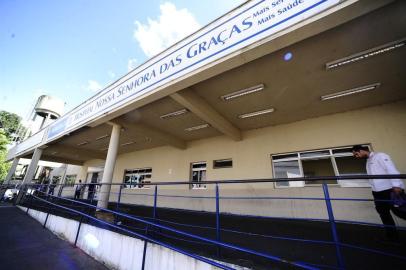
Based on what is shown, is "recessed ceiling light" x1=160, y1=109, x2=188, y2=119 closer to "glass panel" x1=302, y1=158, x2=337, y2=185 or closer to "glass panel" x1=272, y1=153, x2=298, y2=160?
"glass panel" x1=272, y1=153, x2=298, y2=160

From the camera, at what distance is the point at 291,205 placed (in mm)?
5227

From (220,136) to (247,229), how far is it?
3966 mm

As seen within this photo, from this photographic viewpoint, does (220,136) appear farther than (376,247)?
Yes

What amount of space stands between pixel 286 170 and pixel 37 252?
6248 mm

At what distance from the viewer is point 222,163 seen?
23.4 ft

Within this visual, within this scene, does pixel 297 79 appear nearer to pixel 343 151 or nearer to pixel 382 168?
pixel 382 168

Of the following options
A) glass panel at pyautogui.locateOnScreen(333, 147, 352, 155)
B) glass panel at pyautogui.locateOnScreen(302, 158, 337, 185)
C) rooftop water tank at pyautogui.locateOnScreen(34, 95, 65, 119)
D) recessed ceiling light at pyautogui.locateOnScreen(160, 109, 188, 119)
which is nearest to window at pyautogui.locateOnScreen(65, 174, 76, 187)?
rooftop water tank at pyautogui.locateOnScreen(34, 95, 65, 119)

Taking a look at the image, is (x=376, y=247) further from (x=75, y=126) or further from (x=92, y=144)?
(x=92, y=144)

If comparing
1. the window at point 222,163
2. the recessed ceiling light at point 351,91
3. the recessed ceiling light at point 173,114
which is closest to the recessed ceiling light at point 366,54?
the recessed ceiling light at point 351,91

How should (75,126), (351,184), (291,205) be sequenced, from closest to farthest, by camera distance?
(351,184) → (291,205) → (75,126)

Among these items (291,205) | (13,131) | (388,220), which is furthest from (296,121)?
(13,131)

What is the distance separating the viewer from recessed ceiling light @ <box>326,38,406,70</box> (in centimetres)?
305

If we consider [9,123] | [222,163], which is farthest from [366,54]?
[9,123]

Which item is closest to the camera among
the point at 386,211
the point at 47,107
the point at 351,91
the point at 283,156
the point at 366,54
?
the point at 386,211
